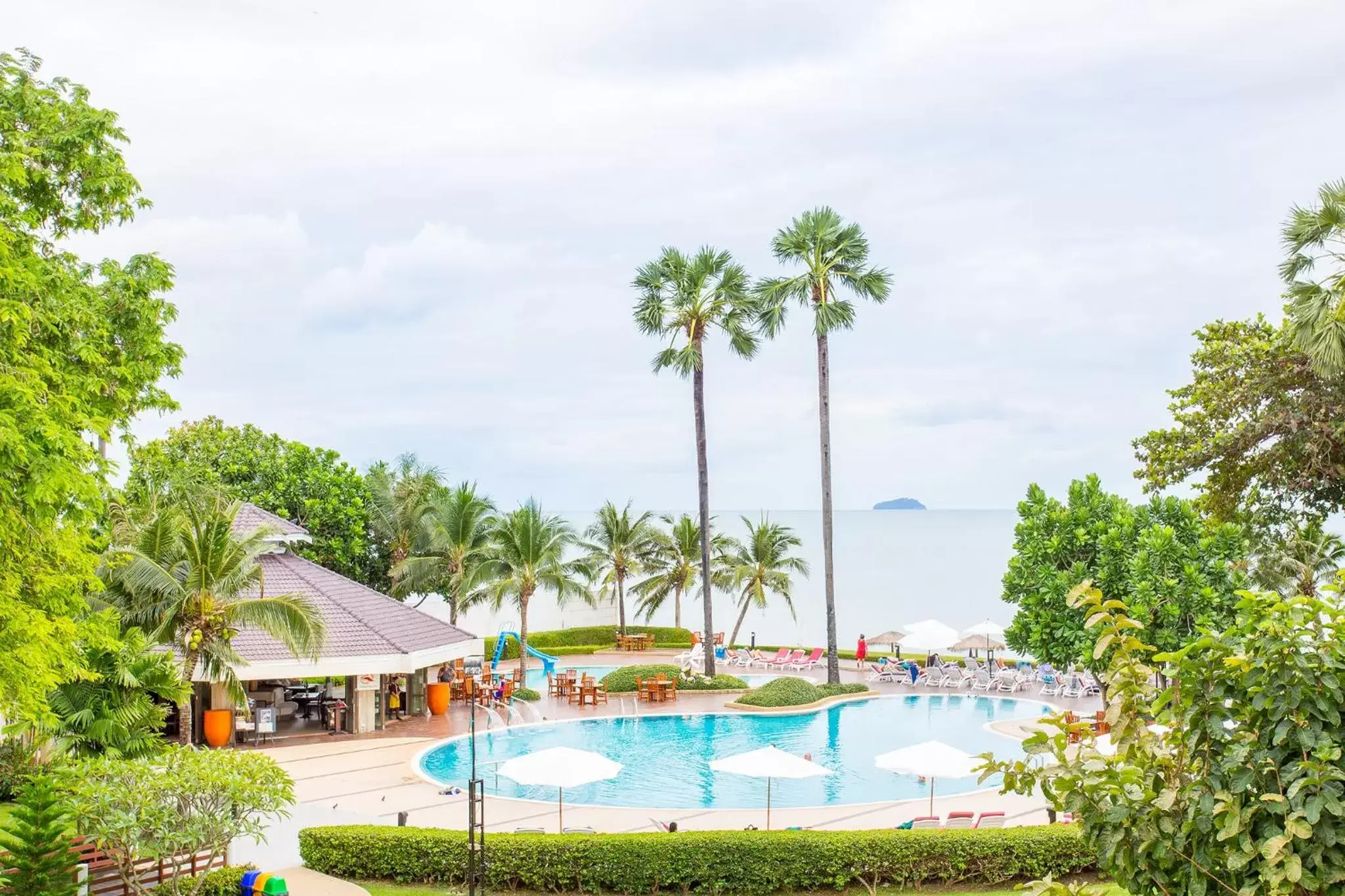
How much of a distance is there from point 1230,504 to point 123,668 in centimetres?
1982

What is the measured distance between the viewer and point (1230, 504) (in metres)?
21.9

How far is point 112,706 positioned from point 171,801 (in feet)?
11.3

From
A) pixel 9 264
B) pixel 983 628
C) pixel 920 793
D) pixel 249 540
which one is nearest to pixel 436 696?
pixel 249 540

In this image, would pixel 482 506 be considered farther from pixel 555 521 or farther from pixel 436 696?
pixel 436 696

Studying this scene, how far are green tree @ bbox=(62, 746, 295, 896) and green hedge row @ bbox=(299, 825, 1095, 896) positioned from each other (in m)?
2.79

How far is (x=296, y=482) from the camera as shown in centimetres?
3903

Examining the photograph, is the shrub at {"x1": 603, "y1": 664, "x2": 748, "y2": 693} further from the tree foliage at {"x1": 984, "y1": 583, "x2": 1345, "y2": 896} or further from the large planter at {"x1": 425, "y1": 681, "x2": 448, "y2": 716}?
the tree foliage at {"x1": 984, "y1": 583, "x2": 1345, "y2": 896}

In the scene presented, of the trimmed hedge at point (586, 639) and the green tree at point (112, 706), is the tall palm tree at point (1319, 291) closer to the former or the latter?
the green tree at point (112, 706)

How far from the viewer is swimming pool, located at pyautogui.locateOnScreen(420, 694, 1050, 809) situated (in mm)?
21531

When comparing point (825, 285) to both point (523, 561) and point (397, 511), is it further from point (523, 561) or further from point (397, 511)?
point (397, 511)

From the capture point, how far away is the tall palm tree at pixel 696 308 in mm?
34375

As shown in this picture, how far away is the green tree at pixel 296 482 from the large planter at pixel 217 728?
1360cm

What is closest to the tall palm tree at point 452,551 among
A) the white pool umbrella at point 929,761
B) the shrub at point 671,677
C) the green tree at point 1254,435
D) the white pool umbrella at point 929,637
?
the shrub at point 671,677

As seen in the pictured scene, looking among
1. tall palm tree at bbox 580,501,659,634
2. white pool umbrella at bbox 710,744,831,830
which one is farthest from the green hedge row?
tall palm tree at bbox 580,501,659,634
